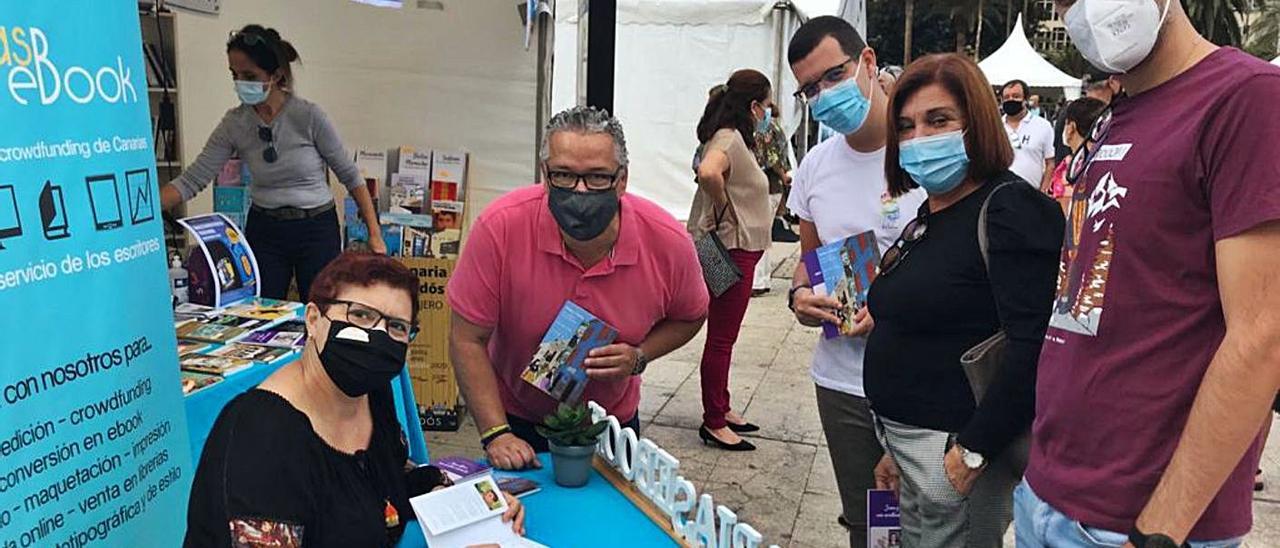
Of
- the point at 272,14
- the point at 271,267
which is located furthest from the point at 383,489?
the point at 272,14

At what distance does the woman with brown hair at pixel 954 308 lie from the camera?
170cm

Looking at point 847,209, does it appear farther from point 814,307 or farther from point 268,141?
point 268,141

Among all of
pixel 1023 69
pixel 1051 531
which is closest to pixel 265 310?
pixel 1051 531

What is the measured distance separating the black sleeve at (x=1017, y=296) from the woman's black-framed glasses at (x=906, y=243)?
0.26 metres

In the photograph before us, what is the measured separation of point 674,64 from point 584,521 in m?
7.11

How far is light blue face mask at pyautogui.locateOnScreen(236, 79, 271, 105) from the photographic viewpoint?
4004mm

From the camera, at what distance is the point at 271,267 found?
4.27m

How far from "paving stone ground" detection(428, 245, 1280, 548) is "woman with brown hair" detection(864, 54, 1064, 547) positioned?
1.72 m

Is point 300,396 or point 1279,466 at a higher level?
point 300,396

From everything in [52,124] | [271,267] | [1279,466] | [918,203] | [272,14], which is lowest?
[1279,466]

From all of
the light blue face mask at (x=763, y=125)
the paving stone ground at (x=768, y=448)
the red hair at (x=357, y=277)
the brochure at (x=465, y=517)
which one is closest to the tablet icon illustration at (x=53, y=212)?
the red hair at (x=357, y=277)

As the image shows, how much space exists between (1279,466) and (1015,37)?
64.9ft

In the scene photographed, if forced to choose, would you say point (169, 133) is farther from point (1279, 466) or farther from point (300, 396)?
point (1279, 466)

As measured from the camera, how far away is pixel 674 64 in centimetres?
858
